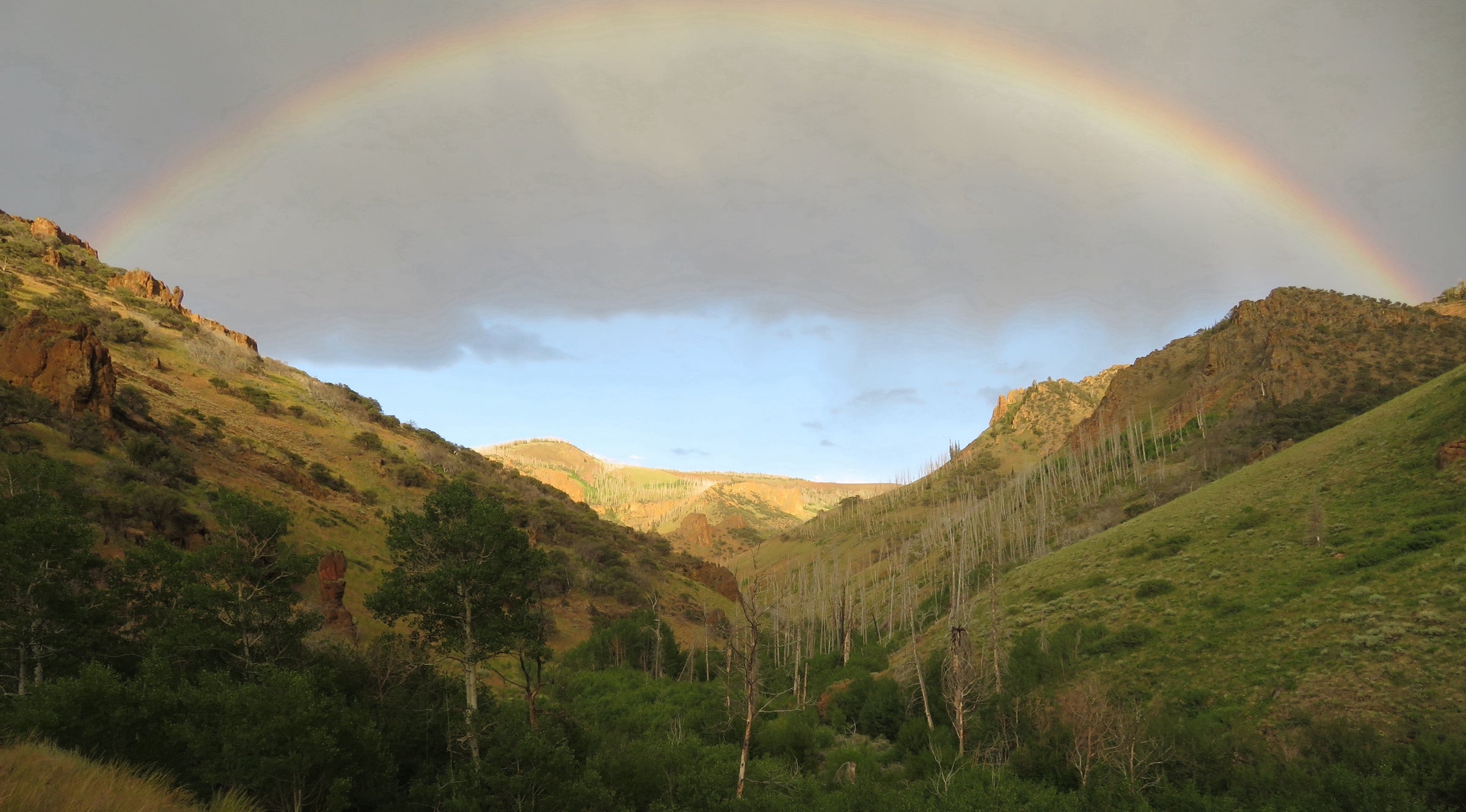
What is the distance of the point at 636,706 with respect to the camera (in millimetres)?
38000

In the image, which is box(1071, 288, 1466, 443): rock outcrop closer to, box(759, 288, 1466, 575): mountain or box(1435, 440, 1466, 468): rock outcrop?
box(759, 288, 1466, 575): mountain

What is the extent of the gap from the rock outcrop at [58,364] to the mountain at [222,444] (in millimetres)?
84

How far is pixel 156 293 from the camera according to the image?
77000mm

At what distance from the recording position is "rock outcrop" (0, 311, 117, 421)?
3444 cm

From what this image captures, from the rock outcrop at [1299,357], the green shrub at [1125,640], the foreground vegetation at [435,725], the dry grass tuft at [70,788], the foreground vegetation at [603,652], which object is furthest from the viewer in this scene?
the rock outcrop at [1299,357]

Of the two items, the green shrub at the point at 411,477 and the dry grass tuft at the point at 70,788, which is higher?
the green shrub at the point at 411,477

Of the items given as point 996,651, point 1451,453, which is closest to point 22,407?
point 996,651

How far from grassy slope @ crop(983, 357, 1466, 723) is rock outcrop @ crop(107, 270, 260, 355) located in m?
98.3

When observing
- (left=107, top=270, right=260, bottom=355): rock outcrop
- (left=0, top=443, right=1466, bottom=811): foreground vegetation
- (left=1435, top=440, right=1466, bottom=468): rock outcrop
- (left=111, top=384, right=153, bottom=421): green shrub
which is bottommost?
(left=0, top=443, right=1466, bottom=811): foreground vegetation

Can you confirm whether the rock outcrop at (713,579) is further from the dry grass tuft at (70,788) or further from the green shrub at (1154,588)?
the dry grass tuft at (70,788)

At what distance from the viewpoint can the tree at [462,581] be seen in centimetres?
2194

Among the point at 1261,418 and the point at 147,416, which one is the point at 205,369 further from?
the point at 1261,418

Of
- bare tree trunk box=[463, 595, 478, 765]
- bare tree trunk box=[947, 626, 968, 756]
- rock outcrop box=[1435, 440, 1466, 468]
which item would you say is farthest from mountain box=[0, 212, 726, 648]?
rock outcrop box=[1435, 440, 1466, 468]

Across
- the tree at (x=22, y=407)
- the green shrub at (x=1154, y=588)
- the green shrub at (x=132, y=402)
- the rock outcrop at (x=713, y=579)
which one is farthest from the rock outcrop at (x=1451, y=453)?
the green shrub at (x=132, y=402)
